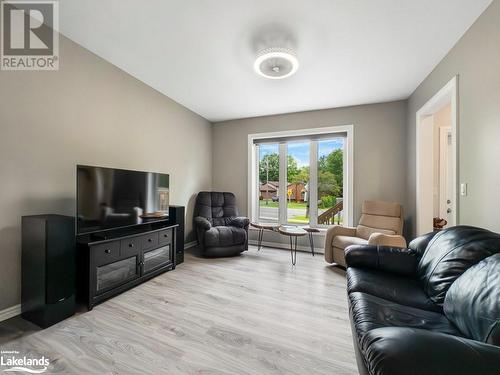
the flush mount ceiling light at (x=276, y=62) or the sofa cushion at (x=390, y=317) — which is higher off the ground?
the flush mount ceiling light at (x=276, y=62)

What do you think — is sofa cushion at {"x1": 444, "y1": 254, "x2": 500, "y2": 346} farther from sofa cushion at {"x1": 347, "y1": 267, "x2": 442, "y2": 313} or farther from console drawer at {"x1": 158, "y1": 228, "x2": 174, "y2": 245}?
console drawer at {"x1": 158, "y1": 228, "x2": 174, "y2": 245}

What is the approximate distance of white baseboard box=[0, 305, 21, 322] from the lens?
5.83ft

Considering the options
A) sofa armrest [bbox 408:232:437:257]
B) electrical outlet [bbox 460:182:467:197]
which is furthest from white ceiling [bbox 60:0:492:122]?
sofa armrest [bbox 408:232:437:257]

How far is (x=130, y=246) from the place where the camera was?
2.38m

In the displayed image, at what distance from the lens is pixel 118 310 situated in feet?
6.56

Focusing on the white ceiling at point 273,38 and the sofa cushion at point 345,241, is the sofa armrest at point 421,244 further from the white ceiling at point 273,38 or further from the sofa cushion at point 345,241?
the white ceiling at point 273,38

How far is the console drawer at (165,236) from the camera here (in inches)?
111

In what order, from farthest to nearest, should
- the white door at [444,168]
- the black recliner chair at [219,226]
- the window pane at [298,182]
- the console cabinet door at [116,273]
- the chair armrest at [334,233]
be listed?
the window pane at [298,182]
the black recliner chair at [219,226]
the white door at [444,168]
the chair armrest at [334,233]
the console cabinet door at [116,273]

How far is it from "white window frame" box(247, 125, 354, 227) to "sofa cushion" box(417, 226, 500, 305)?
2.15m

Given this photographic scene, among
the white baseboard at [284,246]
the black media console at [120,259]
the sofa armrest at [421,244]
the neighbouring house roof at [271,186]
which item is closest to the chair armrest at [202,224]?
the black media console at [120,259]

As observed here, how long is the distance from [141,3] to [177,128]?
206 cm

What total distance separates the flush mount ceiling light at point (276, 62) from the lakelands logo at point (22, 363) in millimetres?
2976

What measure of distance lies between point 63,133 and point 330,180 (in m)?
3.87

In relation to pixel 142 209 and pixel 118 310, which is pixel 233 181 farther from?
pixel 118 310
